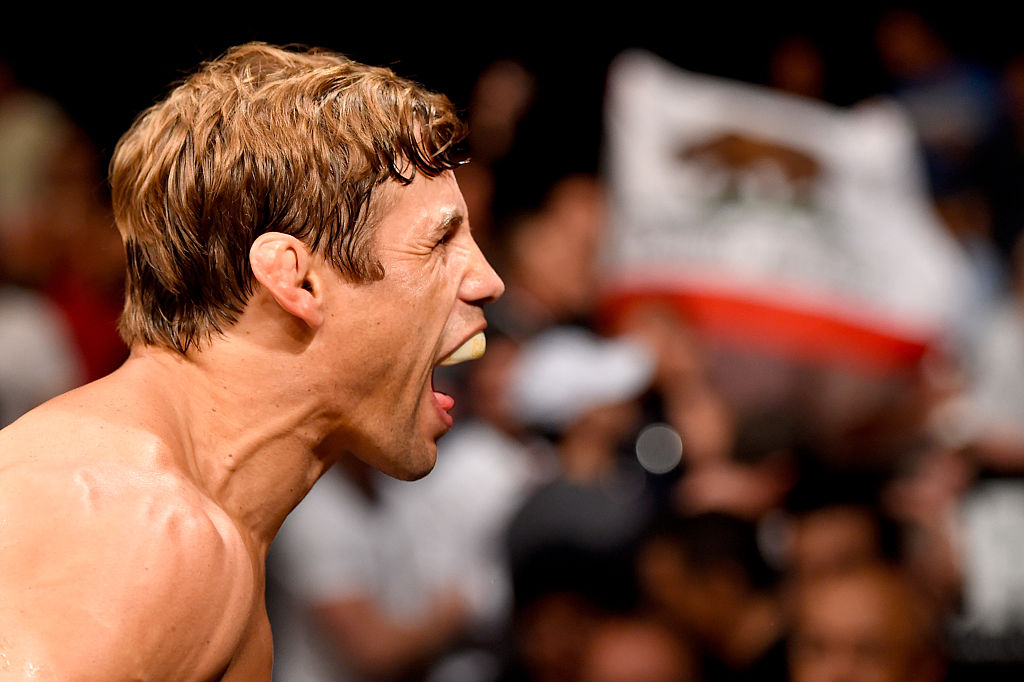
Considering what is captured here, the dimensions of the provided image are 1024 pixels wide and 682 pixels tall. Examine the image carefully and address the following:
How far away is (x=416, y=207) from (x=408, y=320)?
13cm

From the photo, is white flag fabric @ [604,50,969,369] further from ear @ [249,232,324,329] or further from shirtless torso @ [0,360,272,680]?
shirtless torso @ [0,360,272,680]

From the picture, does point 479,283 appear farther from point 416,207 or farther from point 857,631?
point 857,631

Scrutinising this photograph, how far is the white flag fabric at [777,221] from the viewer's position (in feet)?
12.7

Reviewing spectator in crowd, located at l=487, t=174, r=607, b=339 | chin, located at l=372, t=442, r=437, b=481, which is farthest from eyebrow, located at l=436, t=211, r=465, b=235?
spectator in crowd, located at l=487, t=174, r=607, b=339

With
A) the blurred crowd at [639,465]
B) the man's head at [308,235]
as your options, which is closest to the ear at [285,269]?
the man's head at [308,235]

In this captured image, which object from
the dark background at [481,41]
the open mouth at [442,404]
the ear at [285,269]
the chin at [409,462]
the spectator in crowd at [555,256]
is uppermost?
the ear at [285,269]

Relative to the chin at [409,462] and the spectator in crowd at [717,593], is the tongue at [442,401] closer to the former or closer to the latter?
the chin at [409,462]

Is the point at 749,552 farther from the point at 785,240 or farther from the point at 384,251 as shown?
the point at 384,251

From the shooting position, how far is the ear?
4.05ft

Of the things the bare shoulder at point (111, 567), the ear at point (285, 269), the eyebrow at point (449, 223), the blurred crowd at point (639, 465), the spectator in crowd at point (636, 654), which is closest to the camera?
the bare shoulder at point (111, 567)

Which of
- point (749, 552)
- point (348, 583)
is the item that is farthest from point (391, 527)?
point (749, 552)

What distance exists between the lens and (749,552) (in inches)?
115


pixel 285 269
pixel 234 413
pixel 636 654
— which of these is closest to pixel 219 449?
pixel 234 413

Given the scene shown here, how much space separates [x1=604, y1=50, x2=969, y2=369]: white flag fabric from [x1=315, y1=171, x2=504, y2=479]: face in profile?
7.92 feet
